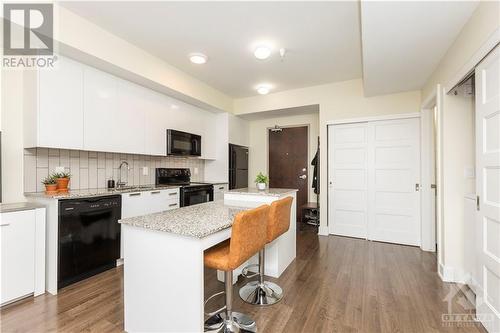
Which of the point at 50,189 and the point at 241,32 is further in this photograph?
the point at 241,32

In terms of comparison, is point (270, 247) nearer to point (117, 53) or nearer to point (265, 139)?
point (117, 53)

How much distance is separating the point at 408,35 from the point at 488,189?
1.50 metres

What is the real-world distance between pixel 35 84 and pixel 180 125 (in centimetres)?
200

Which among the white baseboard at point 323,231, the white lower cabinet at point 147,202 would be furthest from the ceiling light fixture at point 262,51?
the white baseboard at point 323,231

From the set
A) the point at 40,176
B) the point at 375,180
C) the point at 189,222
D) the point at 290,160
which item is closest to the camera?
the point at 189,222

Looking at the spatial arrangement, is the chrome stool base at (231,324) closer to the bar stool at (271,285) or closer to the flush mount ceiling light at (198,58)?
the bar stool at (271,285)

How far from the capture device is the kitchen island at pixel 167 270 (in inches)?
54.9

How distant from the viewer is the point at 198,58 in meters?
3.16

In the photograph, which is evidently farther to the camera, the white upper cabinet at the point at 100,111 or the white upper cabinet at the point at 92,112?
the white upper cabinet at the point at 100,111

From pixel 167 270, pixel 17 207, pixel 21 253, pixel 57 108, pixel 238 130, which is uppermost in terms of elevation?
pixel 238 130

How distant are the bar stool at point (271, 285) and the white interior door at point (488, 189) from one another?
1490 mm

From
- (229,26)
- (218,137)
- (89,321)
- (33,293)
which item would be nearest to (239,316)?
(89,321)

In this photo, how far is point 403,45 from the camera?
2.40 metres

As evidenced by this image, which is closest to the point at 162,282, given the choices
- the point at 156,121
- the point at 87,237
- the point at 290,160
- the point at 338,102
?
the point at 87,237
